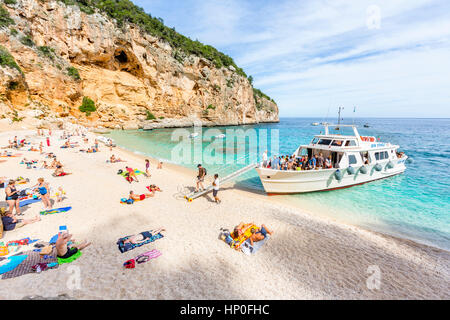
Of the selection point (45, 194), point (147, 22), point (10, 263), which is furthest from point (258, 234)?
point (147, 22)

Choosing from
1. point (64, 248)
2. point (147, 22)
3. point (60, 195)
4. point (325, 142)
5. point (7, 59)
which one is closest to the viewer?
point (64, 248)

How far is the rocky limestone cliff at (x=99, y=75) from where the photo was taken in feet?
108

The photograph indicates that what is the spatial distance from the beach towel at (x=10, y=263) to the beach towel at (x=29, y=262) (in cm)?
7

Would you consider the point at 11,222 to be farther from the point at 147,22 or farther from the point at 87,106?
the point at 147,22

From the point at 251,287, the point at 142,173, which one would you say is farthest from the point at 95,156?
the point at 251,287

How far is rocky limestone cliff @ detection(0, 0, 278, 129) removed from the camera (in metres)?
32.8

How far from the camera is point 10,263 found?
5.21 m

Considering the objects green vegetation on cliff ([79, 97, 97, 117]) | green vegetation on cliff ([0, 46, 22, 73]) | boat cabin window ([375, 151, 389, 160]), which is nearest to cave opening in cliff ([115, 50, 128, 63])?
green vegetation on cliff ([79, 97, 97, 117])

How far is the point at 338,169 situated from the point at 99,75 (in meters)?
53.0

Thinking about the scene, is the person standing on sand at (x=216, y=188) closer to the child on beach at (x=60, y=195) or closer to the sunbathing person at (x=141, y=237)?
the sunbathing person at (x=141, y=237)

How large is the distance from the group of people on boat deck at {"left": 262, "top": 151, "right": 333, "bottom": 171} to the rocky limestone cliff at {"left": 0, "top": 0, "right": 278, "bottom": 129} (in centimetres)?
3770

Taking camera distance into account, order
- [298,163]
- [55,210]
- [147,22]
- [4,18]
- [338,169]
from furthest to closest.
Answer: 1. [147,22]
2. [4,18]
3. [298,163]
4. [338,169]
5. [55,210]

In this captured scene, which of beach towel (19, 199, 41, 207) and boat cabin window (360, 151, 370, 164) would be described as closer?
beach towel (19, 199, 41, 207)

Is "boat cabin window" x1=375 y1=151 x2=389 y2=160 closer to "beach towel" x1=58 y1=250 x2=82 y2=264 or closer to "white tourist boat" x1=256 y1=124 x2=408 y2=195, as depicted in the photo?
"white tourist boat" x1=256 y1=124 x2=408 y2=195
